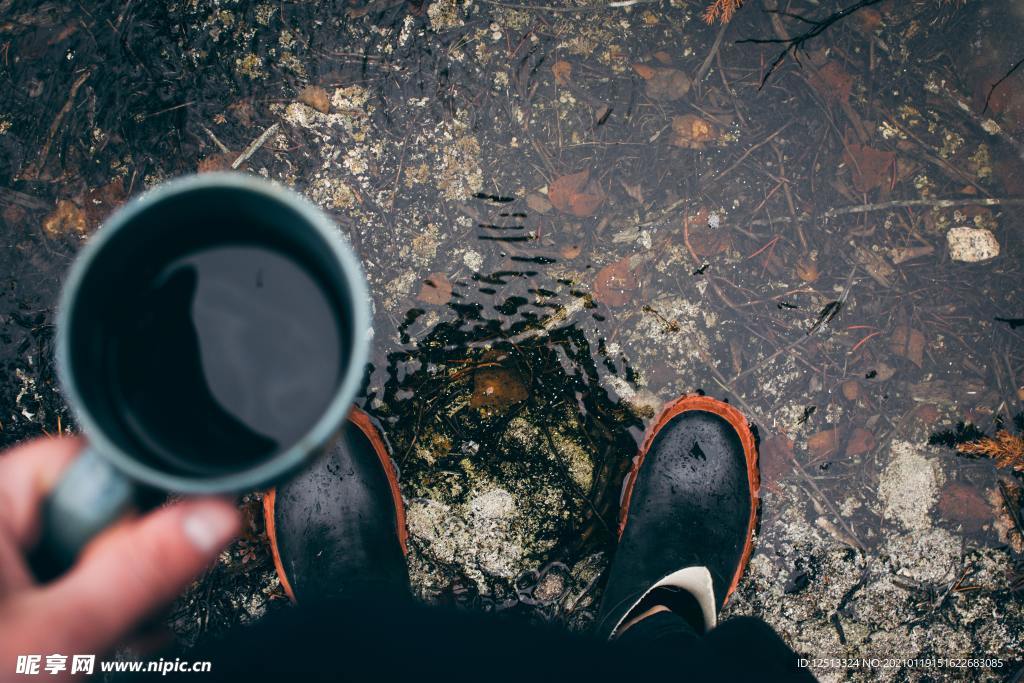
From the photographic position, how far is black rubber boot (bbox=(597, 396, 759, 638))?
71.0 inches

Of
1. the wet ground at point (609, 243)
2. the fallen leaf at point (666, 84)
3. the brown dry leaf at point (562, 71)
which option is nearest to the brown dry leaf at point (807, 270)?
the wet ground at point (609, 243)

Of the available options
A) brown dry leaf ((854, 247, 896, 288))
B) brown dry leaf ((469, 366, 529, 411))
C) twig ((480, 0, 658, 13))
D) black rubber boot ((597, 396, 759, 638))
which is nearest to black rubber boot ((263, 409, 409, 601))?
brown dry leaf ((469, 366, 529, 411))

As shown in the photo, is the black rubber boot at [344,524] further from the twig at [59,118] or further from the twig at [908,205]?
the twig at [908,205]

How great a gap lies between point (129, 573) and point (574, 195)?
151cm

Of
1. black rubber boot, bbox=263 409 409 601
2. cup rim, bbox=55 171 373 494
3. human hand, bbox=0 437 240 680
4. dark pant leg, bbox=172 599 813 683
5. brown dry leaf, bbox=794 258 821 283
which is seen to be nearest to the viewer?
cup rim, bbox=55 171 373 494

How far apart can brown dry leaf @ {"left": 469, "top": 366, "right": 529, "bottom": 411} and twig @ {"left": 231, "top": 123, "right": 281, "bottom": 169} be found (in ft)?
3.30

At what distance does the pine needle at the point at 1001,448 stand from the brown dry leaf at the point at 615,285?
3.85 feet

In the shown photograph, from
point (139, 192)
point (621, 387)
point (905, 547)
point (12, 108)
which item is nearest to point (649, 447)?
point (621, 387)

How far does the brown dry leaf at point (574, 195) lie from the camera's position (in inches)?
72.9

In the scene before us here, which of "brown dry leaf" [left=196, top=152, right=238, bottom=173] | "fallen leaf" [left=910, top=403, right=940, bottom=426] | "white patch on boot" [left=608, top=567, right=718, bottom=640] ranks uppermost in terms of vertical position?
"brown dry leaf" [left=196, top=152, right=238, bottom=173]

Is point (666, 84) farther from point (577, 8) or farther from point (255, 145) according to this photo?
point (255, 145)

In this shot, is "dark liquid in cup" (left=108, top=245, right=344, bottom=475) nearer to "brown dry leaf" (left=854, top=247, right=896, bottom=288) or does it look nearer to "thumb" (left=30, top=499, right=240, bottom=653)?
"thumb" (left=30, top=499, right=240, bottom=653)

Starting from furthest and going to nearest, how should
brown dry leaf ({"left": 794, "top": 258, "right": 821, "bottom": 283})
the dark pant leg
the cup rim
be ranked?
1. brown dry leaf ({"left": 794, "top": 258, "right": 821, "bottom": 283})
2. the dark pant leg
3. the cup rim

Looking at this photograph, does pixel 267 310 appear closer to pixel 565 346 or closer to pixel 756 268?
pixel 565 346
